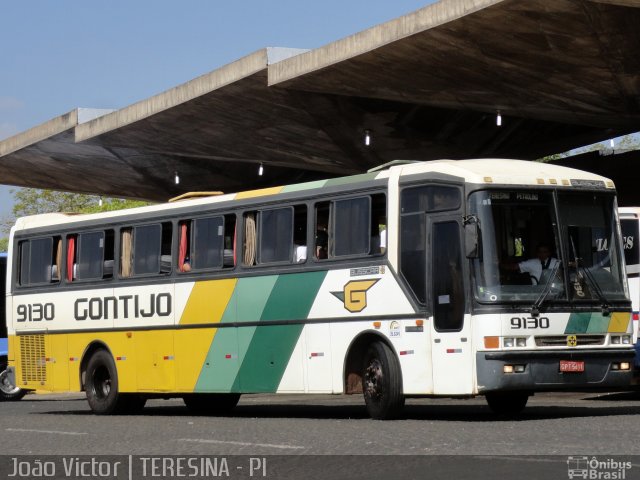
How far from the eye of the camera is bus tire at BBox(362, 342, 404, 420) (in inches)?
668

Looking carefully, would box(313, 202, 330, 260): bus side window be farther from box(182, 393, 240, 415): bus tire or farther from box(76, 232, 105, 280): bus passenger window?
box(76, 232, 105, 280): bus passenger window

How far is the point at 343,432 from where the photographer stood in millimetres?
15156

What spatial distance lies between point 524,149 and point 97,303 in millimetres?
19907

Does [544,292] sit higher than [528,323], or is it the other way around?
[544,292]

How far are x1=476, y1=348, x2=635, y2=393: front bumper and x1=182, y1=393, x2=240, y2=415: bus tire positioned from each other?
7.12m

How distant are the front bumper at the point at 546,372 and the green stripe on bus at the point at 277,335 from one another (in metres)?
3.14

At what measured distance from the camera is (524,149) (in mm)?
39812

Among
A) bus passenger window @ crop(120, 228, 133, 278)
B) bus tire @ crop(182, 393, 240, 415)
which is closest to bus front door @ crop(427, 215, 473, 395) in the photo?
bus tire @ crop(182, 393, 240, 415)

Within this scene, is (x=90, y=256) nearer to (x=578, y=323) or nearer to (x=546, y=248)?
(x=546, y=248)

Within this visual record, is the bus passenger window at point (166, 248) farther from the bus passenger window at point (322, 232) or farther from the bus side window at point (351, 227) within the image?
the bus side window at point (351, 227)

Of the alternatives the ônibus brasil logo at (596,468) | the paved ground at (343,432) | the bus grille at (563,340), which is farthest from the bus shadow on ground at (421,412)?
the ônibus brasil logo at (596,468)

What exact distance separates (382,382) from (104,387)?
692 cm

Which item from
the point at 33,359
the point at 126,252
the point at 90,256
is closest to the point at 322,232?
the point at 126,252

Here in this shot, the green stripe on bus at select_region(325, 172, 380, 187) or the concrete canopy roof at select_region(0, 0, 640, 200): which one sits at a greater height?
the concrete canopy roof at select_region(0, 0, 640, 200)
